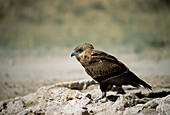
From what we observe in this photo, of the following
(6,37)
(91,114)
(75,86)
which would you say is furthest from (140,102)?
(6,37)

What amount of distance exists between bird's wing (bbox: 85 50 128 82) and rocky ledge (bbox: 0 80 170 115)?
43 cm

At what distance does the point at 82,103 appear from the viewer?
18.2ft

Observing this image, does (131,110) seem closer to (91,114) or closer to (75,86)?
(91,114)

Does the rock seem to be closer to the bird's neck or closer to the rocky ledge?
the rocky ledge

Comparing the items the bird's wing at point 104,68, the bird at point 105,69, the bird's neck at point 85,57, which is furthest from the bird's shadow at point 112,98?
the bird's neck at point 85,57

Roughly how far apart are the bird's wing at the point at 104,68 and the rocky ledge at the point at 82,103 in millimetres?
427

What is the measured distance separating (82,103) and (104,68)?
77 centimetres

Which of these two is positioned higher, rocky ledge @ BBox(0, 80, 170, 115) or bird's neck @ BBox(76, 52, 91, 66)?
bird's neck @ BBox(76, 52, 91, 66)

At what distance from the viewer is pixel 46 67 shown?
14711mm

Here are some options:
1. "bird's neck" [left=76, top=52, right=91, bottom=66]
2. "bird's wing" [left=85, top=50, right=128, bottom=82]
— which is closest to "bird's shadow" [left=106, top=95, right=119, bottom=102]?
"bird's wing" [left=85, top=50, right=128, bottom=82]

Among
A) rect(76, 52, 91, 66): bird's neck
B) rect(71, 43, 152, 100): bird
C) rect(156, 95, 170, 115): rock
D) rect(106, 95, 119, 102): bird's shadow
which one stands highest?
rect(76, 52, 91, 66): bird's neck

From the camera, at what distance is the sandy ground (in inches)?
382

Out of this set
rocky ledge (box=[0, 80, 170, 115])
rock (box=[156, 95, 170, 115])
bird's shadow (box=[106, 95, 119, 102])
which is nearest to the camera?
rock (box=[156, 95, 170, 115])

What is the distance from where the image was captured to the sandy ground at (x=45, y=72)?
971 cm
